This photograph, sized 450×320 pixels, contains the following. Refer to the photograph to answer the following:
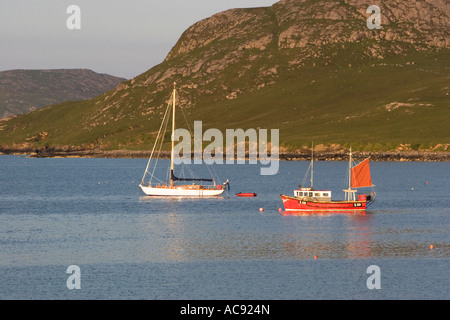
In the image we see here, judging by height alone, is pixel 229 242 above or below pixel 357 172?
below

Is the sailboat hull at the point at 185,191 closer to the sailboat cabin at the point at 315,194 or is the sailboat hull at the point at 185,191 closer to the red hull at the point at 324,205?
the red hull at the point at 324,205

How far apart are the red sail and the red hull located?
2503mm

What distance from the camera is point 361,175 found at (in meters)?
101

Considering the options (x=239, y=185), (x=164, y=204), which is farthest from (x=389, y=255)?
(x=239, y=185)

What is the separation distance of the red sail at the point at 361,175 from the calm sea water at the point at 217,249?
445 cm

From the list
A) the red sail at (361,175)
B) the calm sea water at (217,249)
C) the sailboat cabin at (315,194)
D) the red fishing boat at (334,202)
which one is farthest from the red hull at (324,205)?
the red sail at (361,175)

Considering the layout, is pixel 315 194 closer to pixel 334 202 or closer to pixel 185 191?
pixel 334 202

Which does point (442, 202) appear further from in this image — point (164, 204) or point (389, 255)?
point (389, 255)

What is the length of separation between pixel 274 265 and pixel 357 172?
40919 mm

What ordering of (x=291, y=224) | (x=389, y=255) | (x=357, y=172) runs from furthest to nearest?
(x=357, y=172)
(x=291, y=224)
(x=389, y=255)

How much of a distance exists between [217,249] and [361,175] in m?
34.9

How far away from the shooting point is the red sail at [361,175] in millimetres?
101250

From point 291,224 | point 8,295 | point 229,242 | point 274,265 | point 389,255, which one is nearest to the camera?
point 8,295

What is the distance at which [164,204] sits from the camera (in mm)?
117000
